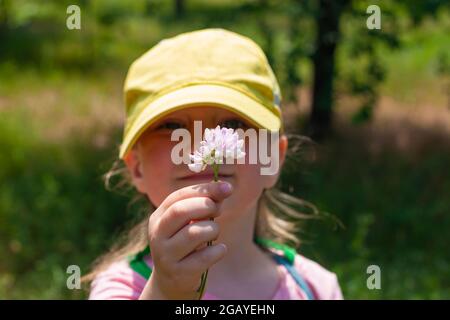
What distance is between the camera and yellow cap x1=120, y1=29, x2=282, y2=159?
5.71 ft

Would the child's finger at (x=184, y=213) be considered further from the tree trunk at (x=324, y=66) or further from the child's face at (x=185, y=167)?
the tree trunk at (x=324, y=66)

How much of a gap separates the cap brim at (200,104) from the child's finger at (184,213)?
47cm

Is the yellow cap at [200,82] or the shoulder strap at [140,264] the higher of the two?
the yellow cap at [200,82]

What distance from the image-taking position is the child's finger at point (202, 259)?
4.11 feet

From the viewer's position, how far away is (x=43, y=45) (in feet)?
23.2

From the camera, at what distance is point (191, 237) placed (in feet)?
4.09

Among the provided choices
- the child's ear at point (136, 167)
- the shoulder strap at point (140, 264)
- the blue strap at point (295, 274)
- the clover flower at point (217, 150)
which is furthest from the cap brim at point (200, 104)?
the clover flower at point (217, 150)

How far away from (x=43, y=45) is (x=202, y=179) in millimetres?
5736

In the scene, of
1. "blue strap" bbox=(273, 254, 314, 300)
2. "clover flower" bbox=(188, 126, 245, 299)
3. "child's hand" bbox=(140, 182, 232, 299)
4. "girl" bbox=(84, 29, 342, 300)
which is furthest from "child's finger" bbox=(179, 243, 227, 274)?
"blue strap" bbox=(273, 254, 314, 300)

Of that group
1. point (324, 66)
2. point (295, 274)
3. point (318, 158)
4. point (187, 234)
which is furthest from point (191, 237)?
point (324, 66)

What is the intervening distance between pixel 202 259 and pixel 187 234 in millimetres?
48

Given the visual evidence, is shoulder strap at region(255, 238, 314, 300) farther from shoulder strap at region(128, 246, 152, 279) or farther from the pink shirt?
shoulder strap at region(128, 246, 152, 279)
